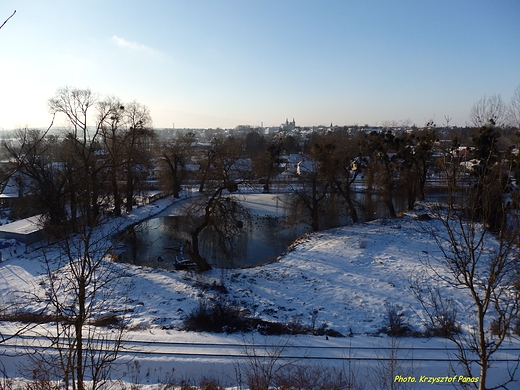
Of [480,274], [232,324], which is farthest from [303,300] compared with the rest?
[480,274]

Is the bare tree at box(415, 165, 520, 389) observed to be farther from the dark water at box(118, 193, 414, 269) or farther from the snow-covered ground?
the dark water at box(118, 193, 414, 269)

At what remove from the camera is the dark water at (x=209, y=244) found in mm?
17656

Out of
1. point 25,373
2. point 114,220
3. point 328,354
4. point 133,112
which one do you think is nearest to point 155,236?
point 114,220

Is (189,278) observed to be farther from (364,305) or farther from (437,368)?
(437,368)

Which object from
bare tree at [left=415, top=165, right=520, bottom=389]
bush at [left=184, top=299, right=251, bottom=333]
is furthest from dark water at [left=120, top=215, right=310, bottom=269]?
bare tree at [left=415, top=165, right=520, bottom=389]

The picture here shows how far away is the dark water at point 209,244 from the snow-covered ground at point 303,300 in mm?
1375

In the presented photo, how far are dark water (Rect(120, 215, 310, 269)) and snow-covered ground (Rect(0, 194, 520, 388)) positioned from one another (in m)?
1.38

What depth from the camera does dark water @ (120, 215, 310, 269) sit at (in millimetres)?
17656

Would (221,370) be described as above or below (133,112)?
below

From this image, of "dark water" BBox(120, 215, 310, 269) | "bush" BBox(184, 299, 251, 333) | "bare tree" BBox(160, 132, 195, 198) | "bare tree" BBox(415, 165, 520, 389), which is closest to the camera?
"bare tree" BBox(415, 165, 520, 389)

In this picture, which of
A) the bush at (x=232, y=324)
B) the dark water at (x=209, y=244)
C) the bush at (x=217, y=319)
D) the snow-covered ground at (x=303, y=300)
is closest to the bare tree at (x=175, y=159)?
the dark water at (x=209, y=244)

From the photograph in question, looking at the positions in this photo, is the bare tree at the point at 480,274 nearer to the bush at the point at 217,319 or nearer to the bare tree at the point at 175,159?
the bush at the point at 217,319

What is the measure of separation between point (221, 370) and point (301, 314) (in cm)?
388

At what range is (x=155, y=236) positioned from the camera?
22.0 m
